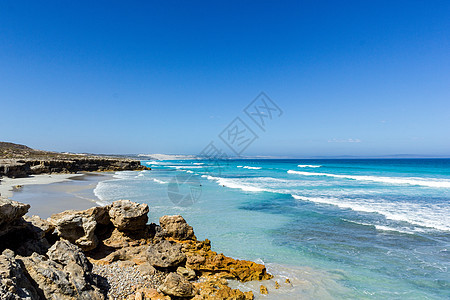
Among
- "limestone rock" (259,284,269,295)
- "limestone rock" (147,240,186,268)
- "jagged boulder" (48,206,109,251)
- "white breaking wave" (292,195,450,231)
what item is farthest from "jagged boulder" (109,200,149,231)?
"white breaking wave" (292,195,450,231)

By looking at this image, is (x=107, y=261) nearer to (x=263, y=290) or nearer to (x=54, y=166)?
(x=263, y=290)

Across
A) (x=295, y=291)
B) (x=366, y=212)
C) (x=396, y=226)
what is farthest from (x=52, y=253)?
(x=366, y=212)

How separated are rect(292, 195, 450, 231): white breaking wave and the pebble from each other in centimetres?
1140

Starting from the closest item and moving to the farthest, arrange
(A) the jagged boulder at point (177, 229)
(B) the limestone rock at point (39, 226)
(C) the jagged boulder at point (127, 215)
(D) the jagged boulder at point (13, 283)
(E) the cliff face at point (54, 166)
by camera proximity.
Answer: (D) the jagged boulder at point (13, 283), (B) the limestone rock at point (39, 226), (C) the jagged boulder at point (127, 215), (A) the jagged boulder at point (177, 229), (E) the cliff face at point (54, 166)

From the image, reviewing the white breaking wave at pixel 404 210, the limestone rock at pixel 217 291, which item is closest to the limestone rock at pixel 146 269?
the limestone rock at pixel 217 291

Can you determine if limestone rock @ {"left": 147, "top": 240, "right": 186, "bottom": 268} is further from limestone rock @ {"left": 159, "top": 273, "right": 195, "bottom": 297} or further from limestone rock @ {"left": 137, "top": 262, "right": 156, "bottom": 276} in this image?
limestone rock @ {"left": 159, "top": 273, "right": 195, "bottom": 297}

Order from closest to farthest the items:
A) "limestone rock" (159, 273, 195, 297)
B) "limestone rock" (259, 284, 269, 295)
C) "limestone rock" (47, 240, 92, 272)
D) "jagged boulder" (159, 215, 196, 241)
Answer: "limestone rock" (47, 240, 92, 272)
"limestone rock" (159, 273, 195, 297)
"limestone rock" (259, 284, 269, 295)
"jagged boulder" (159, 215, 196, 241)

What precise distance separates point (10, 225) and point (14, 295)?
3044 mm

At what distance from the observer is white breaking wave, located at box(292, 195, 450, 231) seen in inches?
549

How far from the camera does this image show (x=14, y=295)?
3.63m

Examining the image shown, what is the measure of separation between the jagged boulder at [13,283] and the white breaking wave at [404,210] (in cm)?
1391

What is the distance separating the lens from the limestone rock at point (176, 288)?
603cm

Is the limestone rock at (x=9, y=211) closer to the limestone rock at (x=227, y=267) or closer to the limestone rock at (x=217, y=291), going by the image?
the limestone rock at (x=227, y=267)

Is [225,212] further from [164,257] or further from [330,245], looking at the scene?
[164,257]
